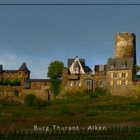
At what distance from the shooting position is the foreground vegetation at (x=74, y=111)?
63.1 m

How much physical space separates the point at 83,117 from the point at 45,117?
3.93 m

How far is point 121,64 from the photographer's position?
81062 mm

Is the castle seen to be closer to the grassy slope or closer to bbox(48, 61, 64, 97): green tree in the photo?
bbox(48, 61, 64, 97): green tree

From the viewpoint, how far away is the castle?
79.7 meters

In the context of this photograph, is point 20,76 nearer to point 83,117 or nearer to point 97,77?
point 97,77

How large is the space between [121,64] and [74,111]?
14059 millimetres

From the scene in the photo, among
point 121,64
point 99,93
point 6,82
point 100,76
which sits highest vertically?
point 121,64

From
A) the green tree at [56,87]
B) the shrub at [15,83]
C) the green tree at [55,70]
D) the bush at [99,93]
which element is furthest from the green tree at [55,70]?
the bush at [99,93]

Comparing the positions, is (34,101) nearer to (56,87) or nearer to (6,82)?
(56,87)

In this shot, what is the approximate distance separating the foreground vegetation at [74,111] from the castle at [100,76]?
5.08 ft

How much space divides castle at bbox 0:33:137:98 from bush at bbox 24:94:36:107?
9.66ft

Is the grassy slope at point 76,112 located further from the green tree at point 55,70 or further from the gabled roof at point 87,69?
the green tree at point 55,70

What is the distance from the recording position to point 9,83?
8556cm

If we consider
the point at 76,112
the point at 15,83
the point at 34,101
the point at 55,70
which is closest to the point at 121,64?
the point at 55,70
